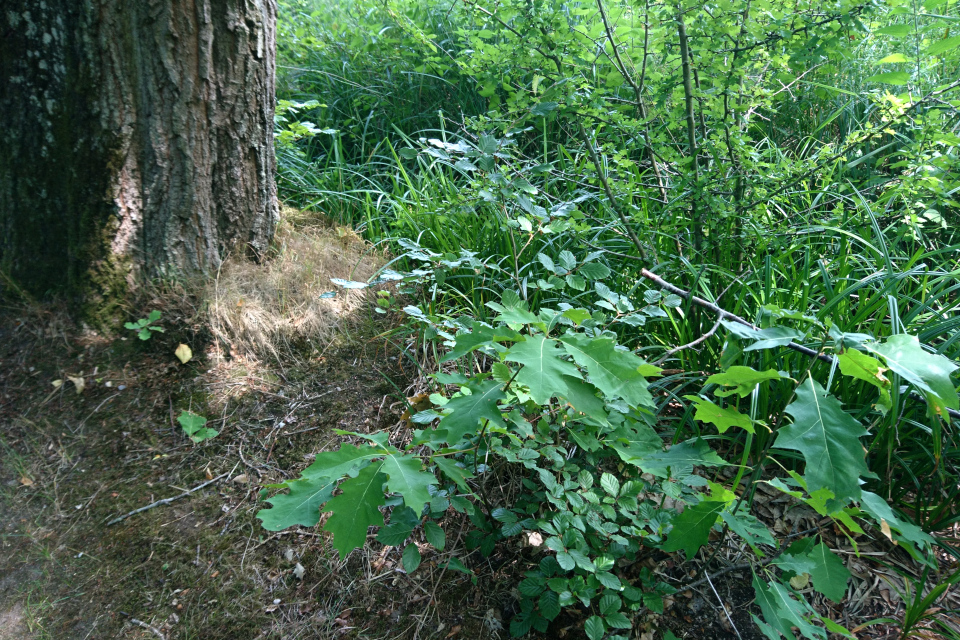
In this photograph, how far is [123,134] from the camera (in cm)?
247

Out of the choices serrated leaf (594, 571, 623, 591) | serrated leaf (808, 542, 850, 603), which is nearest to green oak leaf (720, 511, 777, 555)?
serrated leaf (808, 542, 850, 603)

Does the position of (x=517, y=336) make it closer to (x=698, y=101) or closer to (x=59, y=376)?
(x=698, y=101)

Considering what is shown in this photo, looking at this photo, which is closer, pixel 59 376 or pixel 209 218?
pixel 59 376

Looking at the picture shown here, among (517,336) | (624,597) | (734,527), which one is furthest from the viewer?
(624,597)

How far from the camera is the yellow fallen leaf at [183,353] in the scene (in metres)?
2.51

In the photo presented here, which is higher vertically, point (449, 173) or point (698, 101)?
point (698, 101)

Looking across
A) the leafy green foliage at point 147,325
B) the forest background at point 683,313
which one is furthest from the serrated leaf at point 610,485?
the leafy green foliage at point 147,325

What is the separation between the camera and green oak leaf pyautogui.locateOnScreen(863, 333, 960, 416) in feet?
3.41

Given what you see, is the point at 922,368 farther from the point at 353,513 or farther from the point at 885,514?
the point at 353,513

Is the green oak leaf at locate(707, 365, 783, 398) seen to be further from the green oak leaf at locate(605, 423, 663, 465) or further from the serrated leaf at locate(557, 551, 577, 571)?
the serrated leaf at locate(557, 551, 577, 571)

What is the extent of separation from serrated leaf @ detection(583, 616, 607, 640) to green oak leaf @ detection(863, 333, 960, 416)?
3.17 ft

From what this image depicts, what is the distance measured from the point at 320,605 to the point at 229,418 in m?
0.94

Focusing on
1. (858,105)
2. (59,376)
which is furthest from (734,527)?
(858,105)

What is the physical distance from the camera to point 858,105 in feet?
12.2
